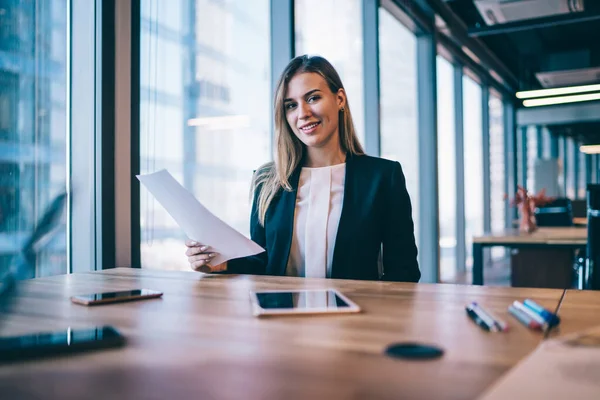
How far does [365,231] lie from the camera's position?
1.74m

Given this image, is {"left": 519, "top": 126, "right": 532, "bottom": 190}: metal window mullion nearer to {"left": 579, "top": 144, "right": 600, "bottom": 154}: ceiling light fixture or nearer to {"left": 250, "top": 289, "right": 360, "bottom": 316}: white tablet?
{"left": 579, "top": 144, "right": 600, "bottom": 154}: ceiling light fixture

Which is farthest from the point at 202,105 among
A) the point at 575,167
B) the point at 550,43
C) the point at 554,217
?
the point at 575,167

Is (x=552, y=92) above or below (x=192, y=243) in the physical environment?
above

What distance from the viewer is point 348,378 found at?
0.58m

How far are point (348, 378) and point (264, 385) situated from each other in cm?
10

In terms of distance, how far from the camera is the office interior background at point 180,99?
1.86 meters

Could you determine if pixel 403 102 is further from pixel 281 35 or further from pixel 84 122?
pixel 84 122

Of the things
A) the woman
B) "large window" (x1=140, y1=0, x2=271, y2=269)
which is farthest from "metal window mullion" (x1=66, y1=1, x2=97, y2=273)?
the woman

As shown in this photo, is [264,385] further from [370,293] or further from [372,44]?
[372,44]

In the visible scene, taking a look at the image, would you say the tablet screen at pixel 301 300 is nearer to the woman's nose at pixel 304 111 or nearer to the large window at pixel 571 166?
the woman's nose at pixel 304 111

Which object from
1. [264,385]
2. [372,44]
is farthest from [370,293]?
[372,44]

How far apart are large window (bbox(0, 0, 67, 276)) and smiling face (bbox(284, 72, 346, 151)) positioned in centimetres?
92

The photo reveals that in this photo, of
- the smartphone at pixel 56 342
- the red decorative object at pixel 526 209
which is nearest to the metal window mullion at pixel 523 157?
the red decorative object at pixel 526 209

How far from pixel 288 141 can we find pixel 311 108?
0.17 meters
